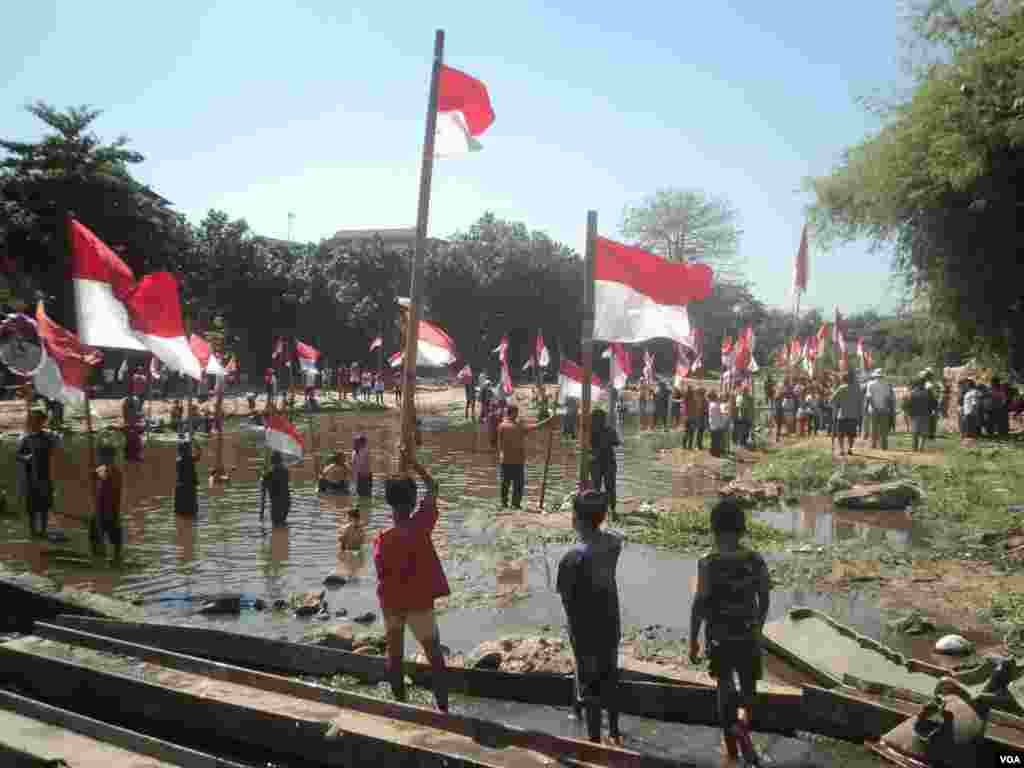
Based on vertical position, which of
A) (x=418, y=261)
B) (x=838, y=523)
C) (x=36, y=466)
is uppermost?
(x=418, y=261)

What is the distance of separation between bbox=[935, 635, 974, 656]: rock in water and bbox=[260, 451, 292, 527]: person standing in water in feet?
32.1

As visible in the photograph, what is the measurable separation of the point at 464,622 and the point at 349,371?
39075mm

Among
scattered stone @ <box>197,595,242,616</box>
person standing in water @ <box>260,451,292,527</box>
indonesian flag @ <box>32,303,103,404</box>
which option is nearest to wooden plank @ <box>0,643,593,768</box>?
scattered stone @ <box>197,595,242,616</box>

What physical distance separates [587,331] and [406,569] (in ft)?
13.5

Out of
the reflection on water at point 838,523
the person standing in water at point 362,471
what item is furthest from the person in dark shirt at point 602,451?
the person standing in water at point 362,471

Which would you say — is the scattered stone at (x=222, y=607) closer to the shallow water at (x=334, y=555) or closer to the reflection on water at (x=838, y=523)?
the shallow water at (x=334, y=555)

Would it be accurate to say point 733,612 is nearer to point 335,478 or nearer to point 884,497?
point 884,497

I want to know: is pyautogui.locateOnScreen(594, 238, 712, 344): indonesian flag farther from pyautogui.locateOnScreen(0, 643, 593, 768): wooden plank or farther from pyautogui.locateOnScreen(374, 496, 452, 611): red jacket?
pyautogui.locateOnScreen(0, 643, 593, 768): wooden plank

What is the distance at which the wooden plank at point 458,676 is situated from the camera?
6.09 m

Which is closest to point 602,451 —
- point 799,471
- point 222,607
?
point 222,607

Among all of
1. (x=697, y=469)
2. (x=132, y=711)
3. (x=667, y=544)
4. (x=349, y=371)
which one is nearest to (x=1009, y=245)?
(x=697, y=469)

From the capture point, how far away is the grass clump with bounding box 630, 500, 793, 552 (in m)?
12.7

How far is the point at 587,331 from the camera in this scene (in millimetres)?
9391

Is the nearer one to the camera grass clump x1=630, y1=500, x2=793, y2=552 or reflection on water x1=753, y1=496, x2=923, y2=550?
grass clump x1=630, y1=500, x2=793, y2=552
